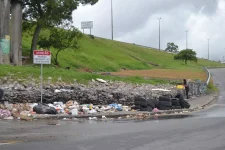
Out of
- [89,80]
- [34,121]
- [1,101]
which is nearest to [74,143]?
[34,121]

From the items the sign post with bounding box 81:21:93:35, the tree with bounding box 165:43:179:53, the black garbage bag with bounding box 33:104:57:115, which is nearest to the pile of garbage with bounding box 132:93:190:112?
the black garbage bag with bounding box 33:104:57:115

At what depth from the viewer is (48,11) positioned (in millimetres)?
35062

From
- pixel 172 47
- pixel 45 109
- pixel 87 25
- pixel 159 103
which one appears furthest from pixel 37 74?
pixel 172 47

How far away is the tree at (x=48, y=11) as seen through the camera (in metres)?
34.5

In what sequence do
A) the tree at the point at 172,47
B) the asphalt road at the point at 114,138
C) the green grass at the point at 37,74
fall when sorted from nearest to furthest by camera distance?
the asphalt road at the point at 114,138 < the green grass at the point at 37,74 < the tree at the point at 172,47

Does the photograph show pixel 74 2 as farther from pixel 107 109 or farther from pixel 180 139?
pixel 180 139

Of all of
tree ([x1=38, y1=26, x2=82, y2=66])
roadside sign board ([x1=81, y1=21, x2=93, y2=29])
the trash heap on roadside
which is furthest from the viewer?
roadside sign board ([x1=81, y1=21, x2=93, y2=29])

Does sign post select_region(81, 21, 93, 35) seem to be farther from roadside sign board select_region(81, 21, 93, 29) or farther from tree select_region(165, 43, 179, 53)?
tree select_region(165, 43, 179, 53)

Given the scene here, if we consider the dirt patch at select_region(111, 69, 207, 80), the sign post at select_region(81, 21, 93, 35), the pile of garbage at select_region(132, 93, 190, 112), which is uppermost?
the sign post at select_region(81, 21, 93, 35)

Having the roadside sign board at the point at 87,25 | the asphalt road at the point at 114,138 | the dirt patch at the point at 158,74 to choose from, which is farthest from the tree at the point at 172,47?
the asphalt road at the point at 114,138

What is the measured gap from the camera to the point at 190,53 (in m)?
106

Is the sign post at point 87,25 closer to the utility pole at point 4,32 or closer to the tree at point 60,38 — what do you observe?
the tree at point 60,38

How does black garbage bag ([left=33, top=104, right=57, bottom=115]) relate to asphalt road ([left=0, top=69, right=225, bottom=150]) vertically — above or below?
above

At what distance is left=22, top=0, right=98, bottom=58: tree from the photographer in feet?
113
